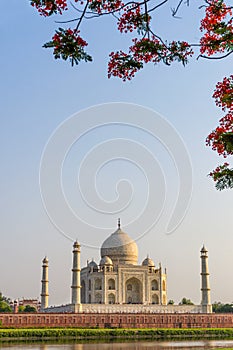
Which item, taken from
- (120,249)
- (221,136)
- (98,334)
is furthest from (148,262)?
(221,136)

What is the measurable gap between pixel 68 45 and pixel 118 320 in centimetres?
3059

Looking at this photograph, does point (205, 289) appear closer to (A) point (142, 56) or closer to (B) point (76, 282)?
(B) point (76, 282)

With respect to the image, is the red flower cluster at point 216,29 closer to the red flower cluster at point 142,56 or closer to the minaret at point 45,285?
the red flower cluster at point 142,56

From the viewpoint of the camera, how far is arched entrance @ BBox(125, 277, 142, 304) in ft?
126

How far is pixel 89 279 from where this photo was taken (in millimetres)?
38219

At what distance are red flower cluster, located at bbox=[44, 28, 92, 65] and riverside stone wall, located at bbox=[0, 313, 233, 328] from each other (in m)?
27.6

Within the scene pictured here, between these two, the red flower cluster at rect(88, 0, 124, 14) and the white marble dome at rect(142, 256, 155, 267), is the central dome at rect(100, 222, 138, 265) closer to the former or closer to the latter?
the white marble dome at rect(142, 256, 155, 267)

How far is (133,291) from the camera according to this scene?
38656 mm

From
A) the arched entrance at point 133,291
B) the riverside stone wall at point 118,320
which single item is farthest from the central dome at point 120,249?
the riverside stone wall at point 118,320

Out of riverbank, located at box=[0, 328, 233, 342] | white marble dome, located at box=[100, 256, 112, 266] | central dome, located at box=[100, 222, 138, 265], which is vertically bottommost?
riverbank, located at box=[0, 328, 233, 342]

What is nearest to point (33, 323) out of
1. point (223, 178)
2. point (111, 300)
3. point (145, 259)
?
point (111, 300)

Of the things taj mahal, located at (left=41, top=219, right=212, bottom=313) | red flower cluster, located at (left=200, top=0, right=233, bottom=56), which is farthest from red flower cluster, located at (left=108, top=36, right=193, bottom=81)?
taj mahal, located at (left=41, top=219, right=212, bottom=313)

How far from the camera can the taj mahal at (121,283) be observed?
117ft

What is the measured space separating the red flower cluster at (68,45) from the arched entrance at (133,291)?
1348 inches
